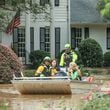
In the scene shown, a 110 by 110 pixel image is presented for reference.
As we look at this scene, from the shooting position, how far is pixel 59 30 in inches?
1636

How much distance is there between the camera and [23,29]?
41156 mm

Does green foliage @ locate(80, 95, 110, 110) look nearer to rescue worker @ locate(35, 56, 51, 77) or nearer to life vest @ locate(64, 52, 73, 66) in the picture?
rescue worker @ locate(35, 56, 51, 77)

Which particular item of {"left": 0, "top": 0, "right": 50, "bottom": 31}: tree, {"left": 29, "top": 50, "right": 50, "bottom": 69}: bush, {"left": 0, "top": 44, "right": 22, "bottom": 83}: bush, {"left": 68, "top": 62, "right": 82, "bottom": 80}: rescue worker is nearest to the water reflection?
{"left": 68, "top": 62, "right": 82, "bottom": 80}: rescue worker

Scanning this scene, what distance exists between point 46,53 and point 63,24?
143 inches

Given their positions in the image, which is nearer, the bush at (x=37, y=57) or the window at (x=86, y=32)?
the bush at (x=37, y=57)

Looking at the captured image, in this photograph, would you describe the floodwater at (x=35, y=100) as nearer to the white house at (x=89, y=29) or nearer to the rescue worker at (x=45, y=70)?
the rescue worker at (x=45, y=70)

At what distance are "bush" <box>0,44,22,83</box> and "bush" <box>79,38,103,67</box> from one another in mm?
15676

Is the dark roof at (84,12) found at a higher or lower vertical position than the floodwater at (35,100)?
higher

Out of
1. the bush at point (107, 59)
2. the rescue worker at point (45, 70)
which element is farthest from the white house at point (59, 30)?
the rescue worker at point (45, 70)

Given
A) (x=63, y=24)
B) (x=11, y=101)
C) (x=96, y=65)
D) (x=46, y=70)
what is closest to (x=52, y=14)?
(x=63, y=24)

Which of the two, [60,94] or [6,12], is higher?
[6,12]

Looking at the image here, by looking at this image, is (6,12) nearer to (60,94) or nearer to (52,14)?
(52,14)

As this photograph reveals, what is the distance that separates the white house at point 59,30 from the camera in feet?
132

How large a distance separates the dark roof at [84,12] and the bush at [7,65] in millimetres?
18787
